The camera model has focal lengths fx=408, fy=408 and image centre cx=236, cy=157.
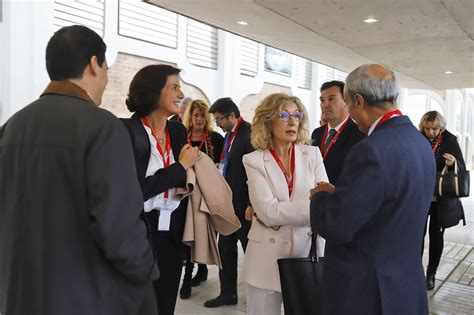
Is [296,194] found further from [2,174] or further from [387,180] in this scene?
[2,174]

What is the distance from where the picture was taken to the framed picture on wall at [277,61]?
1466 centimetres

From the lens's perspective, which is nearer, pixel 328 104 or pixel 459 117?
pixel 328 104

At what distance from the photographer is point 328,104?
2885mm

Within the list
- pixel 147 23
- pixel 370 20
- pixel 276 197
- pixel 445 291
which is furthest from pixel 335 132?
pixel 147 23

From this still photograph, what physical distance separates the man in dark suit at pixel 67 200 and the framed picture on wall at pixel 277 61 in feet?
44.7

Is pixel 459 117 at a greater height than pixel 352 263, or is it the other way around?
pixel 459 117

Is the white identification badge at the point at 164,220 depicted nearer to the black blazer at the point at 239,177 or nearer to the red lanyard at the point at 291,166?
the red lanyard at the point at 291,166

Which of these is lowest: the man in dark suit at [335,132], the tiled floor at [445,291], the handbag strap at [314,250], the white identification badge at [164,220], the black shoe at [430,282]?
the tiled floor at [445,291]

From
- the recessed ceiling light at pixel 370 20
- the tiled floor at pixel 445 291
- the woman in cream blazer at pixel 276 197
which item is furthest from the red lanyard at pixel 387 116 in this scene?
the recessed ceiling light at pixel 370 20

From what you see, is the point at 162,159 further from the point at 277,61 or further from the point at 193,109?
the point at 277,61

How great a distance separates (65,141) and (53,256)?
1.19 feet

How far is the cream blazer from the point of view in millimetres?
2057

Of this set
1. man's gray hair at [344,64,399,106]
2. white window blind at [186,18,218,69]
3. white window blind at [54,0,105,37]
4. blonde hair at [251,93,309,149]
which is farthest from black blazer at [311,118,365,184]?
white window blind at [186,18,218,69]

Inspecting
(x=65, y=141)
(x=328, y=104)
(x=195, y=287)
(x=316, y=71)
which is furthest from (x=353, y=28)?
(x=316, y=71)
